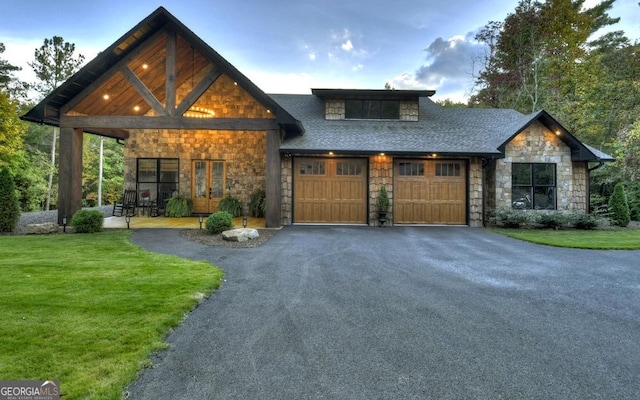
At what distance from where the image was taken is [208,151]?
1426 cm

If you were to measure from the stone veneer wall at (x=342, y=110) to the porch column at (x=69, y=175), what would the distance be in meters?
9.53

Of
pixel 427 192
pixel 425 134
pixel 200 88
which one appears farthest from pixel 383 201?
pixel 200 88

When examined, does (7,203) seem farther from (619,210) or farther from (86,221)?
(619,210)

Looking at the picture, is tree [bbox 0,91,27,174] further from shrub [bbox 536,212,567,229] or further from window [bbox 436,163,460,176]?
shrub [bbox 536,212,567,229]

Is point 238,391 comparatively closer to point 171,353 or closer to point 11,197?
point 171,353

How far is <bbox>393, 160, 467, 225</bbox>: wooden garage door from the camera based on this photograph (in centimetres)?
1211

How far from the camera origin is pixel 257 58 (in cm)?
2080

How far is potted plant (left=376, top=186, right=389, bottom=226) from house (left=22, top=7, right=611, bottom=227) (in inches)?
13.3

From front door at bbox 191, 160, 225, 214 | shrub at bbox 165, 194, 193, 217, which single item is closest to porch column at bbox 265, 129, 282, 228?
front door at bbox 191, 160, 225, 214

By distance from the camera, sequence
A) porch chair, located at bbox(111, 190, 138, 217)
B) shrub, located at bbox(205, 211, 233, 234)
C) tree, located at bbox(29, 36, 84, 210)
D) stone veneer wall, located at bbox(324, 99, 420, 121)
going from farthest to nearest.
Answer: tree, located at bbox(29, 36, 84, 210) → stone veneer wall, located at bbox(324, 99, 420, 121) → porch chair, located at bbox(111, 190, 138, 217) → shrub, located at bbox(205, 211, 233, 234)

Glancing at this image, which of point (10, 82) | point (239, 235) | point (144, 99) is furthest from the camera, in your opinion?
point (10, 82)

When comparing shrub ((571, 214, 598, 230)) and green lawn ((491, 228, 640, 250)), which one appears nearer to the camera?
green lawn ((491, 228, 640, 250))

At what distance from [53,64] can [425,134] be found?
27.9m

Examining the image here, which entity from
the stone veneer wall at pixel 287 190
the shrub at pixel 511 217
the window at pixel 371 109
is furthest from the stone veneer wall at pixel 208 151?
the shrub at pixel 511 217
